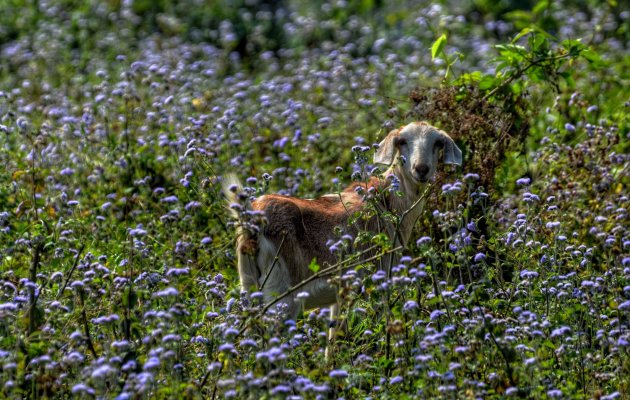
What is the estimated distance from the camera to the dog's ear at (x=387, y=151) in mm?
6957

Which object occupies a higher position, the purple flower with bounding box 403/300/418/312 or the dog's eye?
the purple flower with bounding box 403/300/418/312

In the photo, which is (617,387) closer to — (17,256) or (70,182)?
(17,256)

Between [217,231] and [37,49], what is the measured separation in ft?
22.7

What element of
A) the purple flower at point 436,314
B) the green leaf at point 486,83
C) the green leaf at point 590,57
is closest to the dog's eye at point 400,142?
the green leaf at point 486,83

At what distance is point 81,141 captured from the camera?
851 cm

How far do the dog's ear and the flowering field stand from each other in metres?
0.13

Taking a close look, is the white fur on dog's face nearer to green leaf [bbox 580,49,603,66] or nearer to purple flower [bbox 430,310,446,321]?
green leaf [bbox 580,49,603,66]

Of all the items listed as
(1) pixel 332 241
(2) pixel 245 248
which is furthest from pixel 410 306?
(2) pixel 245 248

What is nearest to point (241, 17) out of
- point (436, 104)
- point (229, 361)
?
point (436, 104)

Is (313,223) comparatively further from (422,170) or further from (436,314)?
(436,314)

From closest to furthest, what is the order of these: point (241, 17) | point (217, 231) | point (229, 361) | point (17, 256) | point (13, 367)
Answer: point (13, 367), point (229, 361), point (17, 256), point (217, 231), point (241, 17)

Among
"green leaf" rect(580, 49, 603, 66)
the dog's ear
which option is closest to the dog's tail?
the dog's ear

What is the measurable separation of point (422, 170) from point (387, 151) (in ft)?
1.16

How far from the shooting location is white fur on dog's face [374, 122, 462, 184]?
6.78 meters
